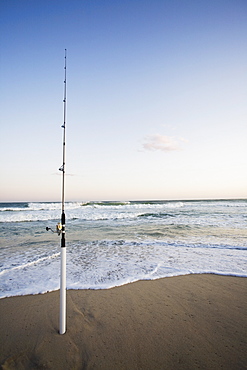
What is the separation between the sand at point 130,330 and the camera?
1.86m

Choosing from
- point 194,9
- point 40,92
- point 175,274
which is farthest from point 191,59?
point 175,274

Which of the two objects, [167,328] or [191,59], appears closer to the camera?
[167,328]

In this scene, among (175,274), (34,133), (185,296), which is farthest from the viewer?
(34,133)

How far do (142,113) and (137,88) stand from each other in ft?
5.34

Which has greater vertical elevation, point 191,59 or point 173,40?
point 173,40

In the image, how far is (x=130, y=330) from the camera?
2305 mm

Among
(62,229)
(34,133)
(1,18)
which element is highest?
(1,18)

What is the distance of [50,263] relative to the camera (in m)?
4.96

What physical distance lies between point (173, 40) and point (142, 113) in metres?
4.12

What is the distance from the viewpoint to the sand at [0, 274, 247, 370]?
6.10 ft

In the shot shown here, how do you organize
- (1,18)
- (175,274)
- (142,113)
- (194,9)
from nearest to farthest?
1. (175,274)
2. (1,18)
3. (194,9)
4. (142,113)

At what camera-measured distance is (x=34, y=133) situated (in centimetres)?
729

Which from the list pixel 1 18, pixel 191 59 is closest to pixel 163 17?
pixel 191 59

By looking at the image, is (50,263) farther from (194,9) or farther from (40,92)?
(194,9)
